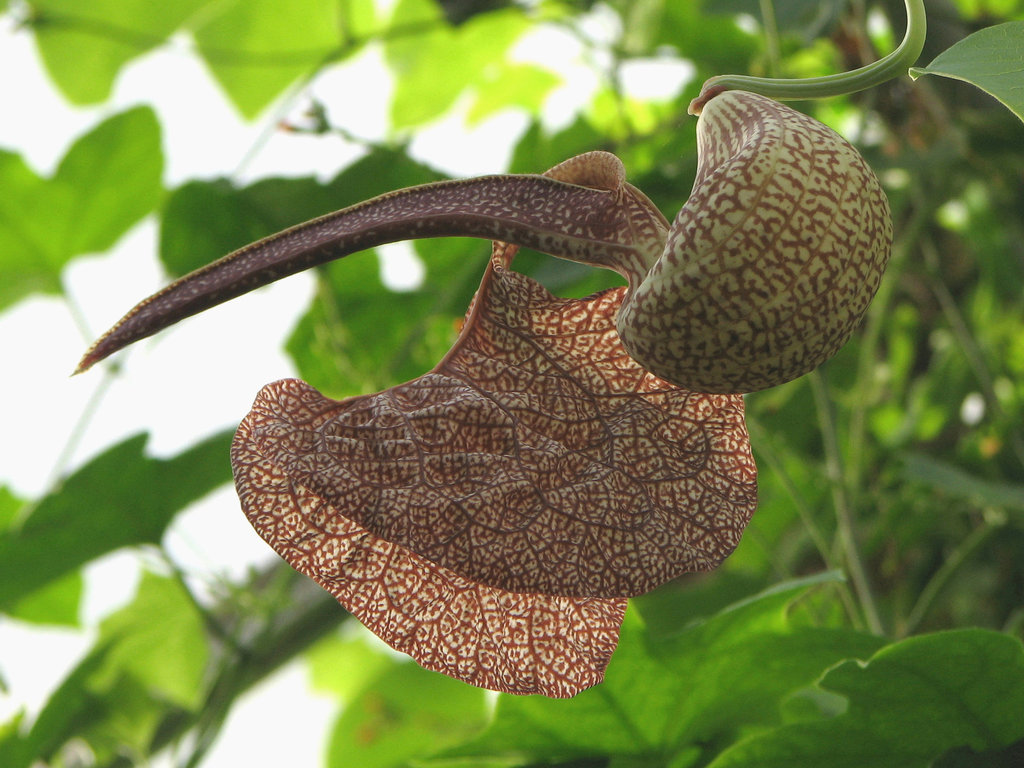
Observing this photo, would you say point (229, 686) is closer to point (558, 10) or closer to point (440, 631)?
point (440, 631)

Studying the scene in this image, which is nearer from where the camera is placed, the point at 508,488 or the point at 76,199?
the point at 508,488

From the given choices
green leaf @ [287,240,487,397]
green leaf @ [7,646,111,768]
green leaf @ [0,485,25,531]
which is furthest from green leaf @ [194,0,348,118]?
green leaf @ [7,646,111,768]

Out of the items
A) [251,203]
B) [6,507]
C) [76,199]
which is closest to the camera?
[251,203]

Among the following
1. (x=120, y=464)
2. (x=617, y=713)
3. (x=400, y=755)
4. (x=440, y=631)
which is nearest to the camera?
(x=440, y=631)

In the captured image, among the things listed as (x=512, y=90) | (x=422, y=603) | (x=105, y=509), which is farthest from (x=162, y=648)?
(x=512, y=90)

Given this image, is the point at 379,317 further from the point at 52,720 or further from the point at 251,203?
the point at 52,720

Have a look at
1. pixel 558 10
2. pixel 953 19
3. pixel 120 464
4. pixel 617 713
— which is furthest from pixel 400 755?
pixel 953 19

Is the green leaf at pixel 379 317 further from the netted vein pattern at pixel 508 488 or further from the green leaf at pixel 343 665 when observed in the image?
the green leaf at pixel 343 665
